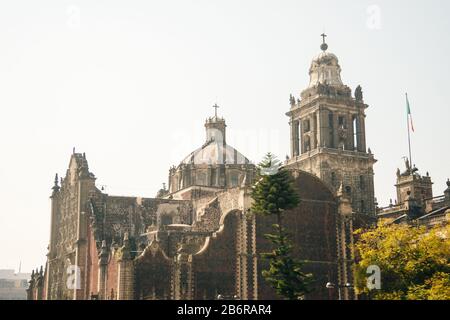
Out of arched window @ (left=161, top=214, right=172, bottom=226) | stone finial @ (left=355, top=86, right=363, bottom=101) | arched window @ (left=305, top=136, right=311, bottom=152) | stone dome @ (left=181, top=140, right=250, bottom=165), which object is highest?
stone finial @ (left=355, top=86, right=363, bottom=101)

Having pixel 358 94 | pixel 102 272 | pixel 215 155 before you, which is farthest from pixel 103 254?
pixel 358 94

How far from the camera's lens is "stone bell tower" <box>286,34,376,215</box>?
8400 cm

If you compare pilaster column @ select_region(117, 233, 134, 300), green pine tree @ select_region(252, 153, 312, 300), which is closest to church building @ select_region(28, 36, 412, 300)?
pilaster column @ select_region(117, 233, 134, 300)

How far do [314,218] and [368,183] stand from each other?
25.4 meters

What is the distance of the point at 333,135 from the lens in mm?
85562

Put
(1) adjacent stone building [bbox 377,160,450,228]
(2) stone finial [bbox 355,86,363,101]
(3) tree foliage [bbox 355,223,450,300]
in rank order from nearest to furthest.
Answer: (3) tree foliage [bbox 355,223,450,300] → (1) adjacent stone building [bbox 377,160,450,228] → (2) stone finial [bbox 355,86,363,101]

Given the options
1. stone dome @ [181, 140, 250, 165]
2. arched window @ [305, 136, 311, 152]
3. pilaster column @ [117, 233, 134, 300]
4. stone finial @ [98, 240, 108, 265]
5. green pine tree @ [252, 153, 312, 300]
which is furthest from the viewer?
arched window @ [305, 136, 311, 152]

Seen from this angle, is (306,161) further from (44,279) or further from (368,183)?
(44,279)

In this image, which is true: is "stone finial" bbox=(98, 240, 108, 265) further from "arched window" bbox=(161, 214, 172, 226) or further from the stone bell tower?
the stone bell tower

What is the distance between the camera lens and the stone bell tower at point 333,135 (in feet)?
276

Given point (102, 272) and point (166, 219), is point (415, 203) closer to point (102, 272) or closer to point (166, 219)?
point (166, 219)

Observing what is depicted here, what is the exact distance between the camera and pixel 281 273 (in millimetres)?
49688

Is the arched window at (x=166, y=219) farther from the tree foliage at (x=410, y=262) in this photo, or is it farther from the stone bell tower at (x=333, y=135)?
the tree foliage at (x=410, y=262)
